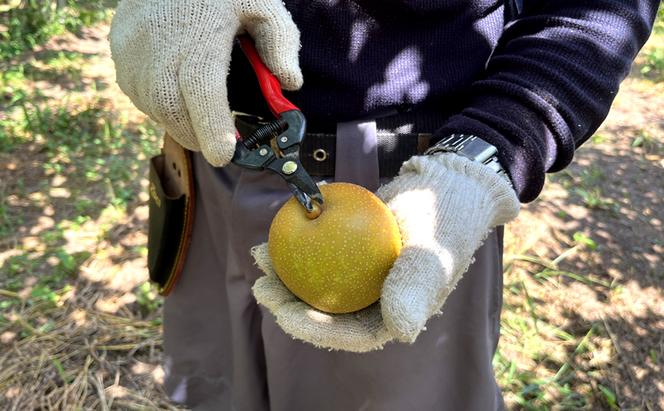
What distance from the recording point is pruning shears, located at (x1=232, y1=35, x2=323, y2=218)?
0.93m

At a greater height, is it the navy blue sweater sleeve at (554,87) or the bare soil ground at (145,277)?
the navy blue sweater sleeve at (554,87)

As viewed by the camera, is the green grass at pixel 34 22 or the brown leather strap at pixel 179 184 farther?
the green grass at pixel 34 22

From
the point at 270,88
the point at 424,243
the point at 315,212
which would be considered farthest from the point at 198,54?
the point at 424,243

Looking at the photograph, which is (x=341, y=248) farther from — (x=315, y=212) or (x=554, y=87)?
(x=554, y=87)

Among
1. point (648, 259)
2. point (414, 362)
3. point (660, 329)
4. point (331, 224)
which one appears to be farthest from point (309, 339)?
point (648, 259)

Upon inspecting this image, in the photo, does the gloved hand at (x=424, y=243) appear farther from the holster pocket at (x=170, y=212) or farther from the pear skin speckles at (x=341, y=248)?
the holster pocket at (x=170, y=212)

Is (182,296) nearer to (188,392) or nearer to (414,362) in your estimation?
(188,392)

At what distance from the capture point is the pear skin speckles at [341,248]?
35.2 inches

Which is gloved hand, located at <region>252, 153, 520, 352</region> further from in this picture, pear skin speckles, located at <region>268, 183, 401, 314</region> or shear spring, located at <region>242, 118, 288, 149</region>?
shear spring, located at <region>242, 118, 288, 149</region>

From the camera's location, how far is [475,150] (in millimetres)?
949

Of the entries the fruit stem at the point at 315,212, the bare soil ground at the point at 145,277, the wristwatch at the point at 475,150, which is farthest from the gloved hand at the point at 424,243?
the bare soil ground at the point at 145,277

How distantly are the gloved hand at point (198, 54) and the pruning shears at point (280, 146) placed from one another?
3 centimetres

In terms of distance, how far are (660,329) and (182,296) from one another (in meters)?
2.07

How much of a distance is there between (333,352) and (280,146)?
1.82 feet
